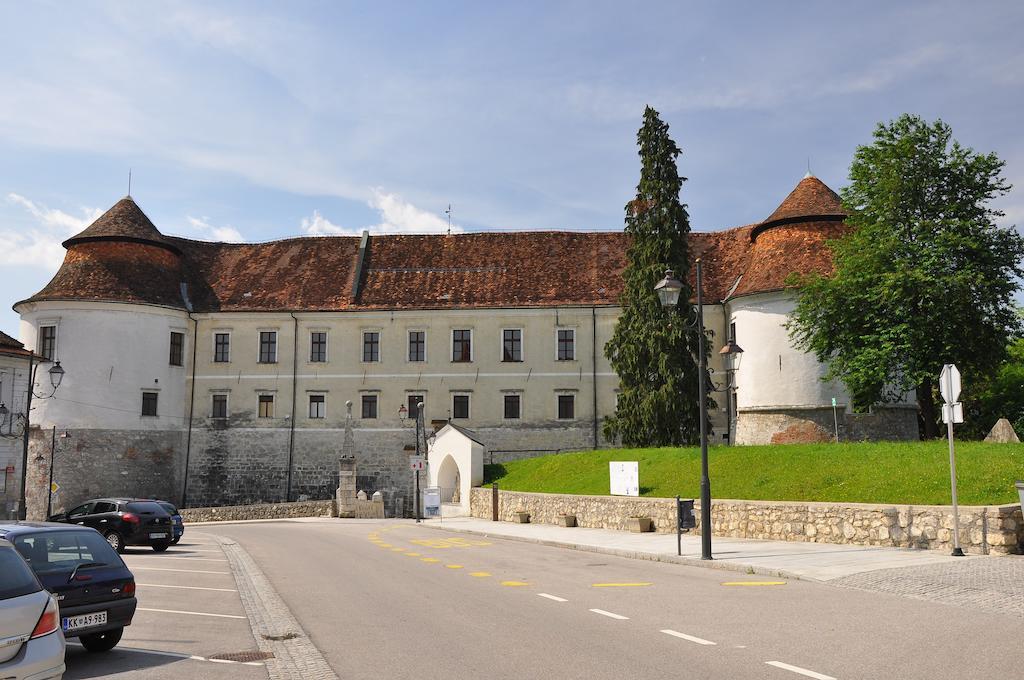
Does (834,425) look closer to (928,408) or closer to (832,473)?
(928,408)

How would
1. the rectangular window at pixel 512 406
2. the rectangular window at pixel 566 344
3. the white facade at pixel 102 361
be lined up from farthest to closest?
the rectangular window at pixel 566 344
the rectangular window at pixel 512 406
the white facade at pixel 102 361

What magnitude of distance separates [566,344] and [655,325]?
10.3 meters

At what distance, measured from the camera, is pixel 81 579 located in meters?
9.52

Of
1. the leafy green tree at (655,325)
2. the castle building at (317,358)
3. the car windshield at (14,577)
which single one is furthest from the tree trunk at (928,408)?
the car windshield at (14,577)

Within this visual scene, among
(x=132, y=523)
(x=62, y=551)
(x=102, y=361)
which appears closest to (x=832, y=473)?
(x=132, y=523)

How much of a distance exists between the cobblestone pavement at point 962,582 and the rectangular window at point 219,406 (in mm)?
43513

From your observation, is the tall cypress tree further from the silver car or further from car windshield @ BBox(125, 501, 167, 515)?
the silver car

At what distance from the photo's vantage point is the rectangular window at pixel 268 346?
52.1 meters

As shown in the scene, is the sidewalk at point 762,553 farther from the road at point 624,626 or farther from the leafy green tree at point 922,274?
the leafy green tree at point 922,274

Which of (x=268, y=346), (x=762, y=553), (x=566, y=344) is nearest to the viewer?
(x=762, y=553)

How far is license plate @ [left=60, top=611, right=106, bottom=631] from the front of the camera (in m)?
9.17

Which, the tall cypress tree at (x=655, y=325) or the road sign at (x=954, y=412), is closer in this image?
the road sign at (x=954, y=412)

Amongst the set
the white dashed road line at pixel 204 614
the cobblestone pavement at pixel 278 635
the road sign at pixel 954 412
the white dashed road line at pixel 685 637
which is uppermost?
the road sign at pixel 954 412

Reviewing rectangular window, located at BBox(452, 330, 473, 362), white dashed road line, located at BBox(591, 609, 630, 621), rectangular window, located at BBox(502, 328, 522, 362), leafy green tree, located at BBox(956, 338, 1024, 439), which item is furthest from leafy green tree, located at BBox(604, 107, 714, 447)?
white dashed road line, located at BBox(591, 609, 630, 621)
